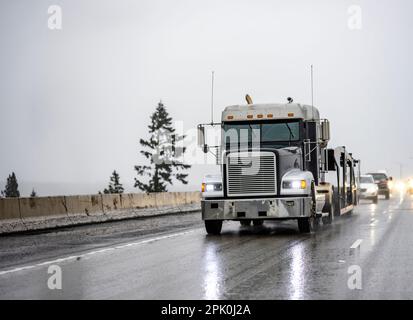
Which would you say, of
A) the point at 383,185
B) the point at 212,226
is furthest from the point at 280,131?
the point at 383,185

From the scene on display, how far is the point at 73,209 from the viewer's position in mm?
20875

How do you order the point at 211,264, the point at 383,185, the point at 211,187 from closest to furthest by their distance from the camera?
1. the point at 211,264
2. the point at 211,187
3. the point at 383,185

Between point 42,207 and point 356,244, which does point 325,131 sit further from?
point 42,207

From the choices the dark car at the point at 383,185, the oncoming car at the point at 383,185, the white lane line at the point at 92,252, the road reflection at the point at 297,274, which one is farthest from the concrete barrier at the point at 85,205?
the dark car at the point at 383,185

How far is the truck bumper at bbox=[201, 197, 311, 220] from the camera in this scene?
15.5 meters

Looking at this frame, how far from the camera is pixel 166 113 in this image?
329ft

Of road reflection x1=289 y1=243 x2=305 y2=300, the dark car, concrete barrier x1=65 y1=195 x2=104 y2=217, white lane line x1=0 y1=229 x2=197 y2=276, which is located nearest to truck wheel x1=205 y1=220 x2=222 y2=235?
white lane line x1=0 y1=229 x2=197 y2=276

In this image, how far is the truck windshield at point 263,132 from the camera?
17.0m

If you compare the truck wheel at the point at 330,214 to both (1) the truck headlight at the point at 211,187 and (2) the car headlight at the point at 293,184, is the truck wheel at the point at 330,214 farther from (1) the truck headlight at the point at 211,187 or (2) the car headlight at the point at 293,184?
(1) the truck headlight at the point at 211,187

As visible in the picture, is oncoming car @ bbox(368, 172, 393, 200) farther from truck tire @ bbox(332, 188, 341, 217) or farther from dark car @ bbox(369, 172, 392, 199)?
truck tire @ bbox(332, 188, 341, 217)

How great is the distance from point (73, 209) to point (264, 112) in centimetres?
731

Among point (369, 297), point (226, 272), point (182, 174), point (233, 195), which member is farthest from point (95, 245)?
point (182, 174)
